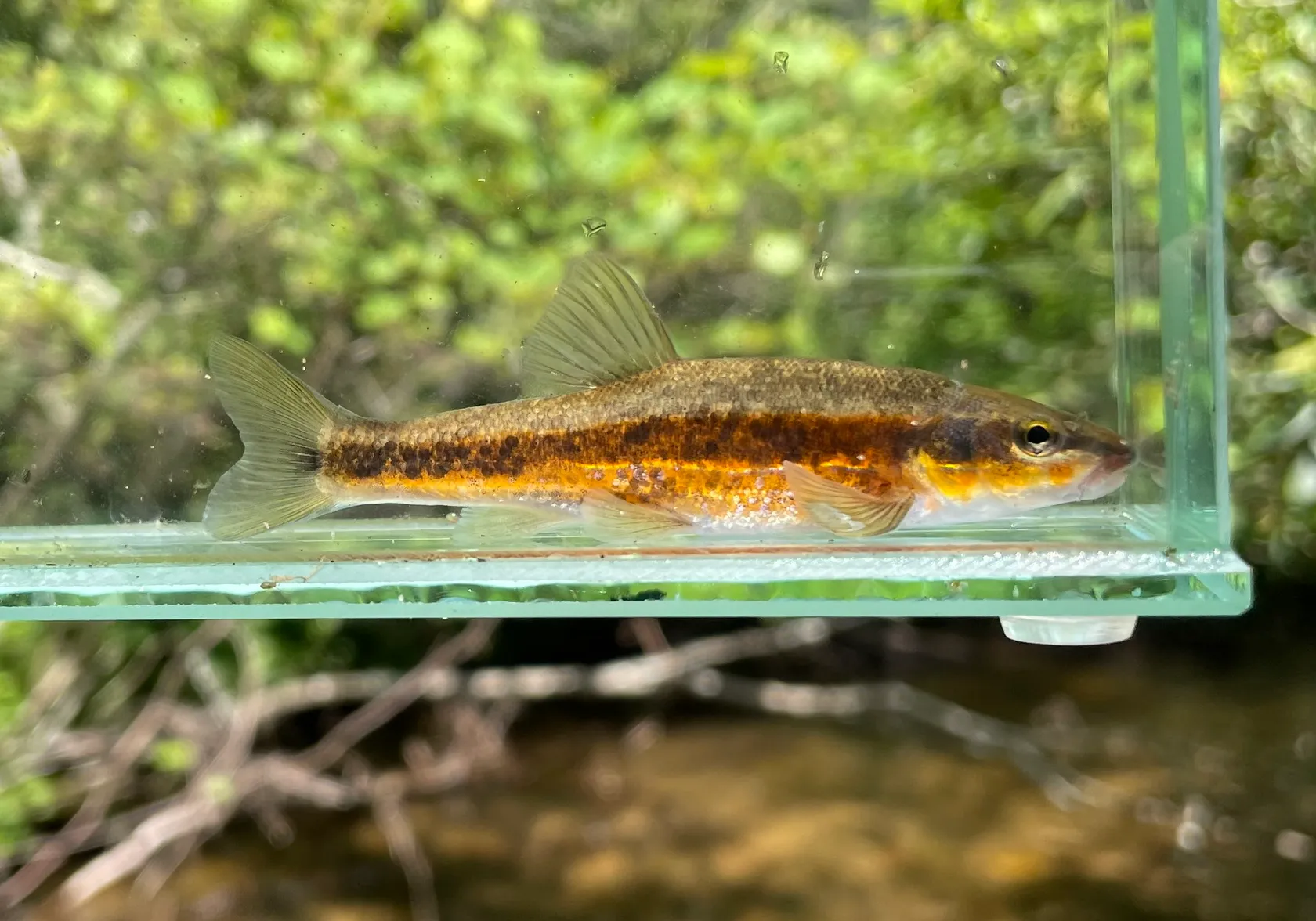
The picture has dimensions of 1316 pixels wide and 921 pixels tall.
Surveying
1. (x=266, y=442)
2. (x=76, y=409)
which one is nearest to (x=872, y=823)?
(x=266, y=442)

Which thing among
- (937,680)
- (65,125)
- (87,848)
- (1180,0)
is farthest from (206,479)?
(937,680)

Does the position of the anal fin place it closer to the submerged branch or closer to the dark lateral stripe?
the dark lateral stripe

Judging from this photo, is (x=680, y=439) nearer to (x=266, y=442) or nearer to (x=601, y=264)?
(x=601, y=264)

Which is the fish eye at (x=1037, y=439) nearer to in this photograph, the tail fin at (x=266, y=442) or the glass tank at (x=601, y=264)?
the glass tank at (x=601, y=264)

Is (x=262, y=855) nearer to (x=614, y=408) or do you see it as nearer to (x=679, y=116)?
(x=614, y=408)

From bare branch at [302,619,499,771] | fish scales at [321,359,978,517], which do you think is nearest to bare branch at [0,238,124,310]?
fish scales at [321,359,978,517]

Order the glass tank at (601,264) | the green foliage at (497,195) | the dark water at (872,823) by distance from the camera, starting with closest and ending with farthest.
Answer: the glass tank at (601,264) → the green foliage at (497,195) → the dark water at (872,823)

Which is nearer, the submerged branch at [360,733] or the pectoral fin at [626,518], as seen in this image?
the pectoral fin at [626,518]

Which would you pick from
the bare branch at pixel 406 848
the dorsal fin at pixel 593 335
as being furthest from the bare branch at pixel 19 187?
the bare branch at pixel 406 848
